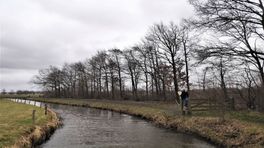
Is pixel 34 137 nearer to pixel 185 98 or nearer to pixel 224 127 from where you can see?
pixel 224 127

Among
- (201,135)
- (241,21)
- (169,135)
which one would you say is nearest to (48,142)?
(169,135)

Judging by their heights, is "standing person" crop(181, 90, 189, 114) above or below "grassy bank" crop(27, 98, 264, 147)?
above

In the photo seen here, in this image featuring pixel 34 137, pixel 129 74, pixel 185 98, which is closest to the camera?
pixel 34 137

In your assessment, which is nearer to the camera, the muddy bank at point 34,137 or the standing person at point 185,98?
the muddy bank at point 34,137

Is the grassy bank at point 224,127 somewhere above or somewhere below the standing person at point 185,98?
below

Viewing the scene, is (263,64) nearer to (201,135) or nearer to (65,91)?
(201,135)

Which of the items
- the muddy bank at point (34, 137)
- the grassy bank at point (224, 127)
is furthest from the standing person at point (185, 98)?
the muddy bank at point (34, 137)

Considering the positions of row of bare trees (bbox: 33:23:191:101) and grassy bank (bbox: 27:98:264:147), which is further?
row of bare trees (bbox: 33:23:191:101)

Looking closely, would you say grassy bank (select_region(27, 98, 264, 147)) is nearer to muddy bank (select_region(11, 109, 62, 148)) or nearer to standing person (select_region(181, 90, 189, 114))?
standing person (select_region(181, 90, 189, 114))

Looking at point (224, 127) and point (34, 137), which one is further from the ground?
point (224, 127)

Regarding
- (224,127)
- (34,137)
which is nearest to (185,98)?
(224,127)

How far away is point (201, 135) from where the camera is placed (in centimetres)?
1928

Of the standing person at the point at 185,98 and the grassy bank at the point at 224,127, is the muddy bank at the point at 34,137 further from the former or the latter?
the standing person at the point at 185,98

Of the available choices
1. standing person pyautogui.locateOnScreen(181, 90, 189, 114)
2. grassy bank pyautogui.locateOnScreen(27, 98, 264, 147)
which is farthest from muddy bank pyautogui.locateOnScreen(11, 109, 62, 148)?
standing person pyautogui.locateOnScreen(181, 90, 189, 114)
